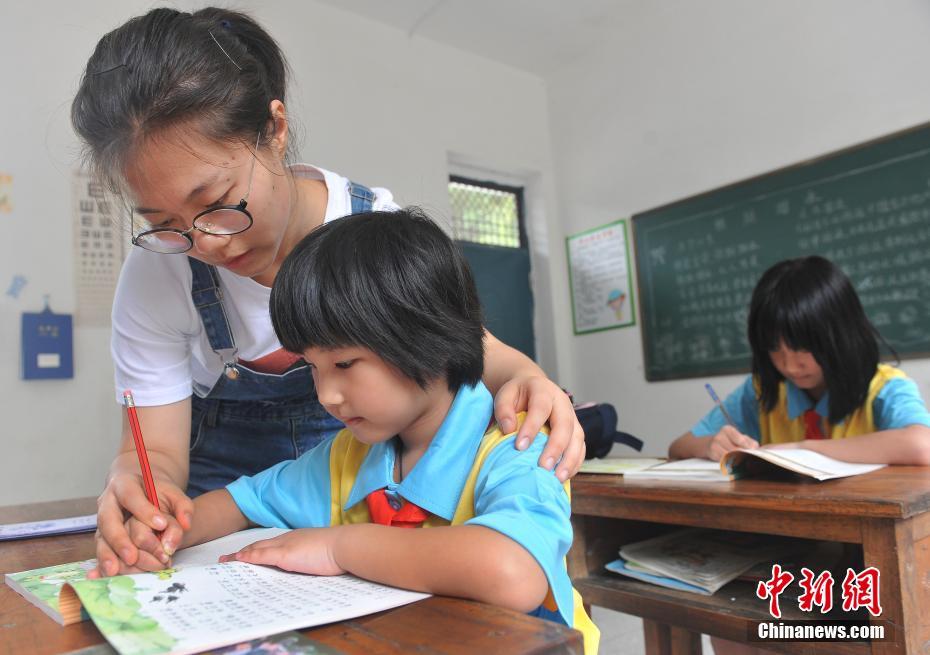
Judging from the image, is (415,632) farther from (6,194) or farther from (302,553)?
(6,194)

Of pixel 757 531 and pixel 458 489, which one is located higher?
pixel 458 489

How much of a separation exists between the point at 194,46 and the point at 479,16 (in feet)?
9.60

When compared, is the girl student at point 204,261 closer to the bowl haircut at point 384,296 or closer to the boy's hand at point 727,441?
the bowl haircut at point 384,296

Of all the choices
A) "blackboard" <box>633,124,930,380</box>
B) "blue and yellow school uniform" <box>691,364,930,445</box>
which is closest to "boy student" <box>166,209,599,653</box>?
"blue and yellow school uniform" <box>691,364,930,445</box>

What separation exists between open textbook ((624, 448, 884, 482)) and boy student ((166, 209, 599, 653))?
0.70m

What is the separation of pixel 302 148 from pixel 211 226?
160 centimetres

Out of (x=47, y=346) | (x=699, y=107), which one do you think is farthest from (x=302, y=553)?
(x=699, y=107)

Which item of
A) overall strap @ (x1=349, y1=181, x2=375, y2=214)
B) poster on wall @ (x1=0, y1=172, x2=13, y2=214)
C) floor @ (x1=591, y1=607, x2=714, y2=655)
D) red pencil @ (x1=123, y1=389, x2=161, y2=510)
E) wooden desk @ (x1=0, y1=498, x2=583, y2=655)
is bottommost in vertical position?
floor @ (x1=591, y1=607, x2=714, y2=655)

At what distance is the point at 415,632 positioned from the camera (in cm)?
46

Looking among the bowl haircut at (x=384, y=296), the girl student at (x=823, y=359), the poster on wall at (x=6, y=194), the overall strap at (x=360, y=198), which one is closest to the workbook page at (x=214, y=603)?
the bowl haircut at (x=384, y=296)

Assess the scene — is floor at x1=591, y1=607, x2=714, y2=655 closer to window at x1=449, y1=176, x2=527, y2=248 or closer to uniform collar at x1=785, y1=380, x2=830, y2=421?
uniform collar at x1=785, y1=380, x2=830, y2=421

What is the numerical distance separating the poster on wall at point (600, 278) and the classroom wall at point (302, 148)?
0.18 m

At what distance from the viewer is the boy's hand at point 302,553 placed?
624 mm

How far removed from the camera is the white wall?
2.72 m
